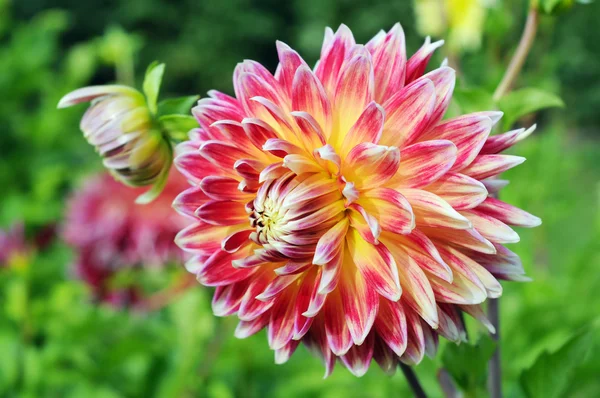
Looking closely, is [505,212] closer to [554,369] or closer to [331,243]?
[331,243]

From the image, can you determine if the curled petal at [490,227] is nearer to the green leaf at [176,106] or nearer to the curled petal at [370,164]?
the curled petal at [370,164]

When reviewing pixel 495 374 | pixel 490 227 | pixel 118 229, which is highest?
pixel 490 227

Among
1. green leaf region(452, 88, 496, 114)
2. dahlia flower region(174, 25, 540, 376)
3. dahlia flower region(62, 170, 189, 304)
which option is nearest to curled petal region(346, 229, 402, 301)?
dahlia flower region(174, 25, 540, 376)

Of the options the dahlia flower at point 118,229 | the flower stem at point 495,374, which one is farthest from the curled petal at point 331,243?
the dahlia flower at point 118,229

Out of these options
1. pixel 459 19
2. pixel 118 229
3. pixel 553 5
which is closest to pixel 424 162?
pixel 553 5

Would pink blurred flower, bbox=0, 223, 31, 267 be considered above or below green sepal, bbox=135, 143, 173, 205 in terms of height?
below

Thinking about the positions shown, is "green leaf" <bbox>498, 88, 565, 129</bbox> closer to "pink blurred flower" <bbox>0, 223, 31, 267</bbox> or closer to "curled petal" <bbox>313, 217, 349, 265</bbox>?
"curled petal" <bbox>313, 217, 349, 265</bbox>
